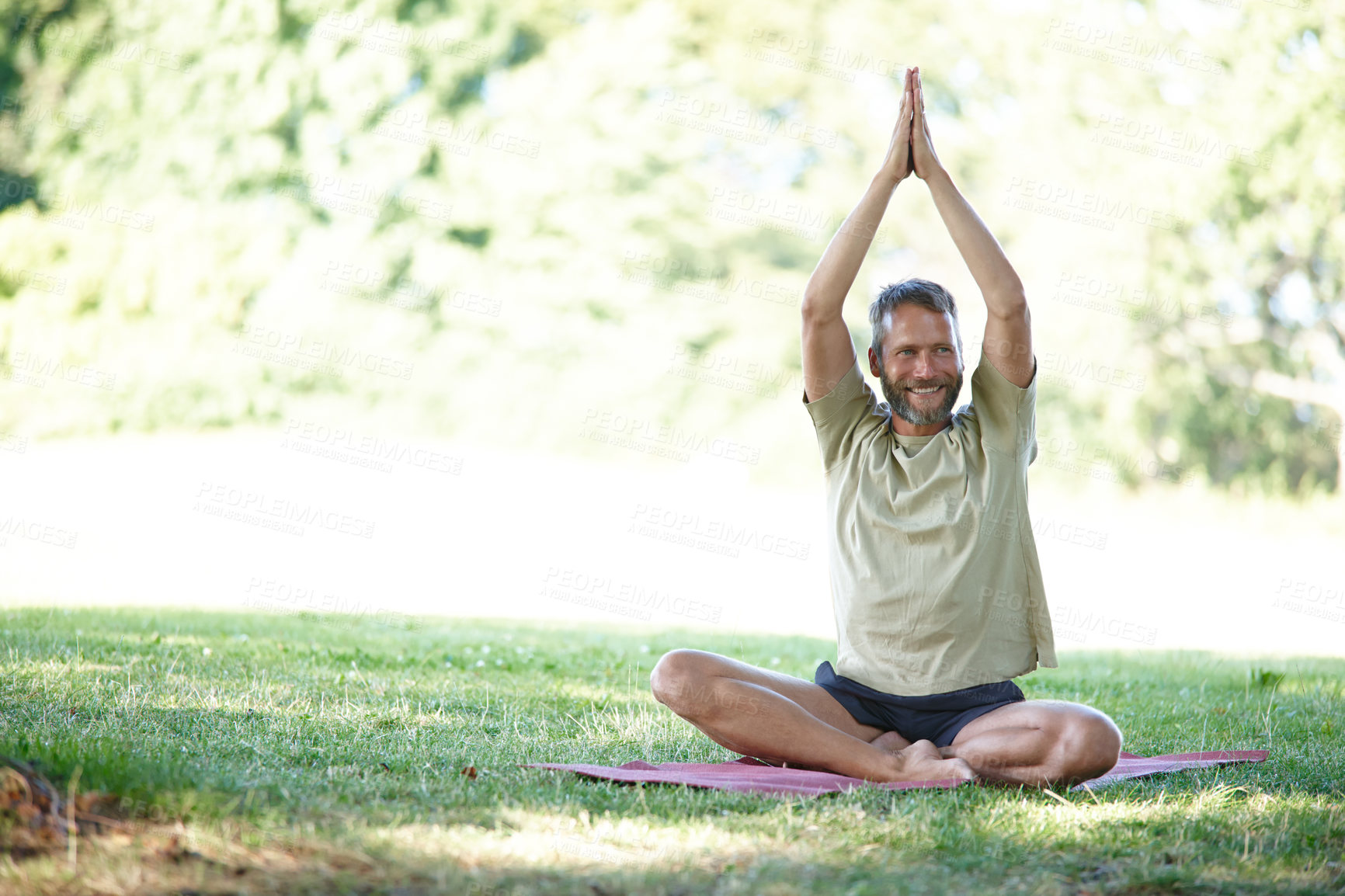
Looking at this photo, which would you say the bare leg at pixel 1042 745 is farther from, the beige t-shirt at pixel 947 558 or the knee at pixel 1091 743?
the beige t-shirt at pixel 947 558

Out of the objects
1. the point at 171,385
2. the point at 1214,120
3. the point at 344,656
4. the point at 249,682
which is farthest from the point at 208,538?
the point at 1214,120

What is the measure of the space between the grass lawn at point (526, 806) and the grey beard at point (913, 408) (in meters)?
1.15

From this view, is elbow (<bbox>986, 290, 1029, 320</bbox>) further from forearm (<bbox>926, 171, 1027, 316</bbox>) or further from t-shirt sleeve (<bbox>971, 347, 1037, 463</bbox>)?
t-shirt sleeve (<bbox>971, 347, 1037, 463</bbox>)

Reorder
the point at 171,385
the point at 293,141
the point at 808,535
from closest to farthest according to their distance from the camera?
Result: the point at 808,535 → the point at 171,385 → the point at 293,141

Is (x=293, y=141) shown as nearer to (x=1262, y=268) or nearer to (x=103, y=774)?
(x=1262, y=268)

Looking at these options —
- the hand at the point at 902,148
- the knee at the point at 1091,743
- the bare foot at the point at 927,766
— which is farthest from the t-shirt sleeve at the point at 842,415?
the knee at the point at 1091,743

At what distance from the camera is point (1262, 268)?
1983 centimetres

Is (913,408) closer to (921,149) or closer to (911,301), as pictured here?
(911,301)

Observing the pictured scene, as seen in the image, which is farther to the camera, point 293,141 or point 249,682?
point 293,141

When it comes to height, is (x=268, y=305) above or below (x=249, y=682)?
above

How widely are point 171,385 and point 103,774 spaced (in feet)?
62.1

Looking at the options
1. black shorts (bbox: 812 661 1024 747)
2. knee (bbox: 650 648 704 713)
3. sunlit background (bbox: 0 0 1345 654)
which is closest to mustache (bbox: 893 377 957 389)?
black shorts (bbox: 812 661 1024 747)

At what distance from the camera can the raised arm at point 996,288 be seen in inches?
141

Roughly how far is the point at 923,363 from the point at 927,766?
123 centimetres
